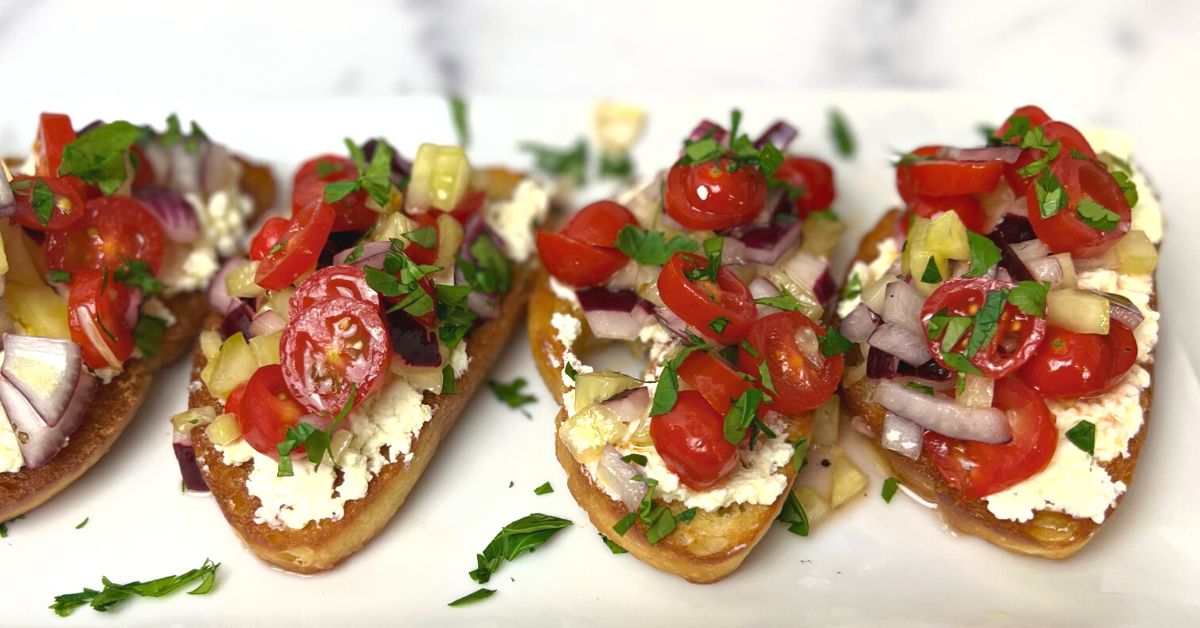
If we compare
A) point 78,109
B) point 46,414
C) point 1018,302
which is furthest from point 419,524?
point 78,109

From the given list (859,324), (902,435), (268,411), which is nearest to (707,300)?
(859,324)

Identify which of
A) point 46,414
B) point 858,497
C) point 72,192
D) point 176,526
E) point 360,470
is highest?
point 72,192

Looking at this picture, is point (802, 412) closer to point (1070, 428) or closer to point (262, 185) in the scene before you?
point (1070, 428)

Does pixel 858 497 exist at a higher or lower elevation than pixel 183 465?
lower

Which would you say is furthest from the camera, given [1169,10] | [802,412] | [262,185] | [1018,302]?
[1169,10]

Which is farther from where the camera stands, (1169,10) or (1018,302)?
(1169,10)

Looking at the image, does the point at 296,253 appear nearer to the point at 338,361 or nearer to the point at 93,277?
the point at 338,361

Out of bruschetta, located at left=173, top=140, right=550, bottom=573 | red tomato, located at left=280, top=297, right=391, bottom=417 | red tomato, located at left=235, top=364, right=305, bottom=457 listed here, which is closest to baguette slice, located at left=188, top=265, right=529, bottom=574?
bruschetta, located at left=173, top=140, right=550, bottom=573

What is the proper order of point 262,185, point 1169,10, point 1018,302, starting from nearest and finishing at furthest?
point 1018,302 < point 262,185 < point 1169,10
